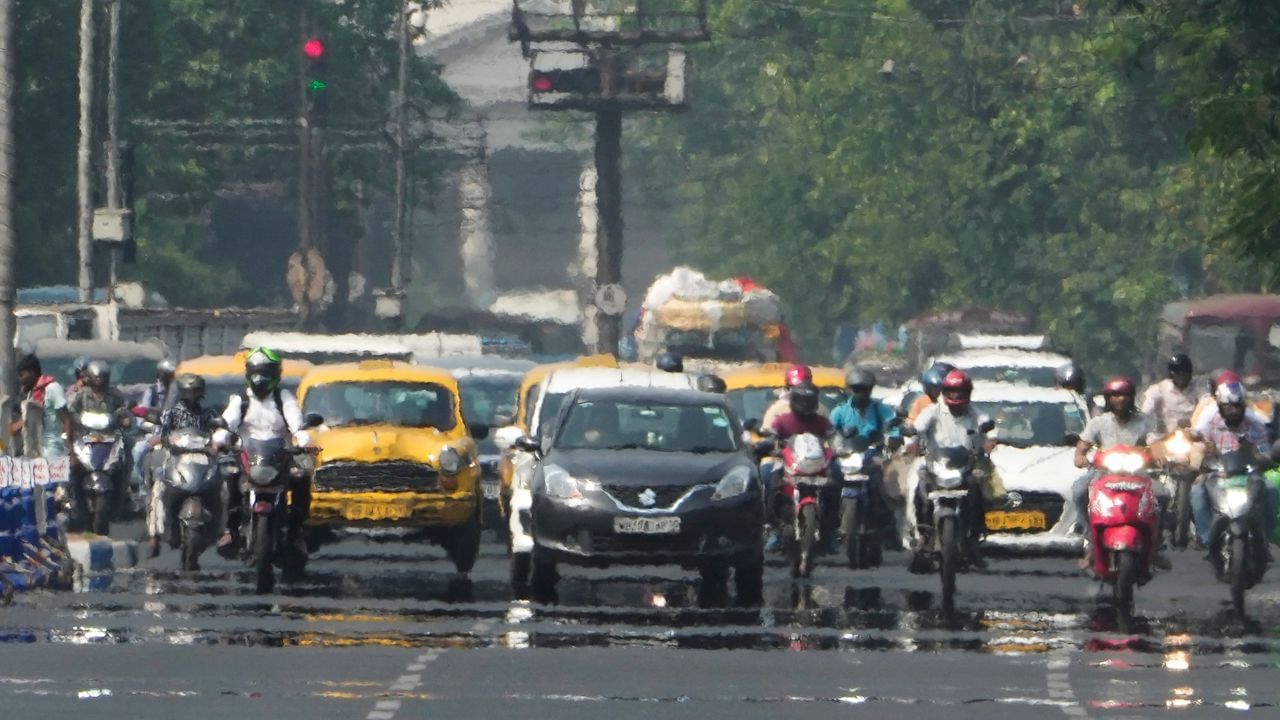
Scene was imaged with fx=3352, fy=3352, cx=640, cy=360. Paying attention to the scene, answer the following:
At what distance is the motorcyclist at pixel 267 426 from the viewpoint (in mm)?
22750

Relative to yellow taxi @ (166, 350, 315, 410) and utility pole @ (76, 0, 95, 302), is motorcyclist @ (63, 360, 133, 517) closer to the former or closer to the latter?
yellow taxi @ (166, 350, 315, 410)

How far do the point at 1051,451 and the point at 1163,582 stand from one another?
302cm

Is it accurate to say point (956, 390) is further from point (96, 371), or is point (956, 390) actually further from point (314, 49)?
point (314, 49)

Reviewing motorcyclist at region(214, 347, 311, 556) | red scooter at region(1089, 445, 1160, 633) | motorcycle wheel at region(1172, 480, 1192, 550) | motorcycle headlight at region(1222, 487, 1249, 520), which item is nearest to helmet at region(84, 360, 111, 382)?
motorcyclist at region(214, 347, 311, 556)

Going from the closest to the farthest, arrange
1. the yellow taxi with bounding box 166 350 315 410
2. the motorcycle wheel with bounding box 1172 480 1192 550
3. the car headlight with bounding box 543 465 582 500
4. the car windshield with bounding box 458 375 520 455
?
the car headlight with bounding box 543 465 582 500 < the motorcycle wheel with bounding box 1172 480 1192 550 < the yellow taxi with bounding box 166 350 315 410 < the car windshield with bounding box 458 375 520 455

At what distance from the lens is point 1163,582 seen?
78.0 ft

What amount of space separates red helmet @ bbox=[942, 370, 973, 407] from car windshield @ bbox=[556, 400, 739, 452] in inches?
58.2

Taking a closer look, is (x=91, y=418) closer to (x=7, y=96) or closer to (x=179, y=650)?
(x=7, y=96)

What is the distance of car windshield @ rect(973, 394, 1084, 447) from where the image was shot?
89.8ft

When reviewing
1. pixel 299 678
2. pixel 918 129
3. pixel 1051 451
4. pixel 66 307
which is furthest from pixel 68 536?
pixel 918 129

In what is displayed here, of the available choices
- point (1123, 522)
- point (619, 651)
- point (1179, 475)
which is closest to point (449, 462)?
point (1179, 475)

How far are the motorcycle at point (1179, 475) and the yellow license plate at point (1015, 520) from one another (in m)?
0.97

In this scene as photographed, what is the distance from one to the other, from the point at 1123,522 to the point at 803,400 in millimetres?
5245

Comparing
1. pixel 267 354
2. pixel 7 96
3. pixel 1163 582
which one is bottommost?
pixel 1163 582
